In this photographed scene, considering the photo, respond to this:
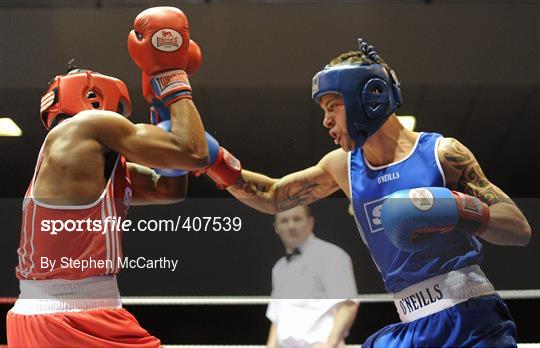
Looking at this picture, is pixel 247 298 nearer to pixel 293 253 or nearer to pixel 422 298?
pixel 293 253

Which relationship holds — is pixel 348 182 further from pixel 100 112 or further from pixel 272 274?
pixel 100 112

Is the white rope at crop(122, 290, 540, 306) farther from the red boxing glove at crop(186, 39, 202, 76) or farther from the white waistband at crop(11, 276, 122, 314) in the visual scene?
the red boxing glove at crop(186, 39, 202, 76)

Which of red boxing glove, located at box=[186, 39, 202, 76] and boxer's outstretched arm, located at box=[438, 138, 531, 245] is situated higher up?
red boxing glove, located at box=[186, 39, 202, 76]

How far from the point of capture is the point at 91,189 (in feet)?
7.18

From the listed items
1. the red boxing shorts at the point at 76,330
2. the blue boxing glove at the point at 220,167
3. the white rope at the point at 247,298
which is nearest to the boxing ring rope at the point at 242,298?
the white rope at the point at 247,298

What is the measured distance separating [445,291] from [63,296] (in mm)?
1190

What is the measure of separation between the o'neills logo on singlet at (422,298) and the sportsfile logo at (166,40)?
1130mm

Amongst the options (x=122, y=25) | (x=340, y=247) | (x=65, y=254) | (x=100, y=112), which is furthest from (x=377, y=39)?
(x=65, y=254)

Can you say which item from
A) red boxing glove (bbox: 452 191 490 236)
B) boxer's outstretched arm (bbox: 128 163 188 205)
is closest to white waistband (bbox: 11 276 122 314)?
boxer's outstretched arm (bbox: 128 163 188 205)

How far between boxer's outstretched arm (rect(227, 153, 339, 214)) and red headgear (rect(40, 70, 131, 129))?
2.00 ft

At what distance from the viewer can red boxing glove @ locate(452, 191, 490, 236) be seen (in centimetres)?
210

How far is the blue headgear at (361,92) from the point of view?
7.89ft

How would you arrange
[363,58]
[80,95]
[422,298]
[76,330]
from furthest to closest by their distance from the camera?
[363,58], [80,95], [422,298], [76,330]

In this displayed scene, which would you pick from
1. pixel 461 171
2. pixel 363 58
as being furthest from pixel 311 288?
pixel 363 58
